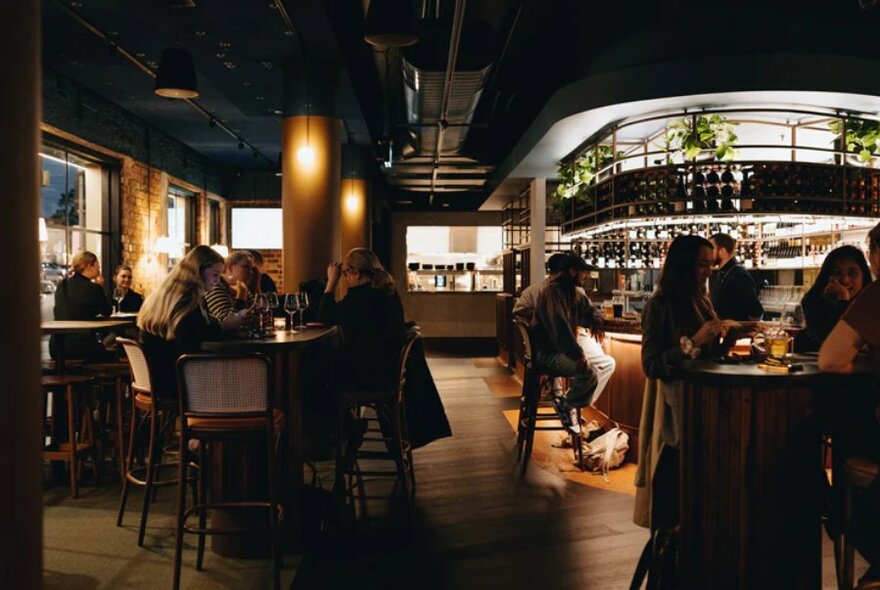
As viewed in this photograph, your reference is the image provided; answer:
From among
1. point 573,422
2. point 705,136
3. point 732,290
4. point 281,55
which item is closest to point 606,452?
point 573,422

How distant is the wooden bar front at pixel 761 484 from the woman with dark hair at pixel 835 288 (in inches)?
70.8

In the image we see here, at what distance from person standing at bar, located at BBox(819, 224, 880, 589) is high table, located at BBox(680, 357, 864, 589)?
5.9 inches

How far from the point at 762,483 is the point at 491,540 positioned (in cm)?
166

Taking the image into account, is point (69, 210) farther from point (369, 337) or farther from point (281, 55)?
point (369, 337)

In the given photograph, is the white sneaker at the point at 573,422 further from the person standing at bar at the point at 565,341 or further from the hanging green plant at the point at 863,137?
the hanging green plant at the point at 863,137

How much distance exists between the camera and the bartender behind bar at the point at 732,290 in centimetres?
552

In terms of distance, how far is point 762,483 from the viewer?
8.93ft

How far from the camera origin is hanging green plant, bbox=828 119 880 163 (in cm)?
590

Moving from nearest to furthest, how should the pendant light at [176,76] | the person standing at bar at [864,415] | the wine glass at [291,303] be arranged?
the person standing at bar at [864,415] < the wine glass at [291,303] < the pendant light at [176,76]

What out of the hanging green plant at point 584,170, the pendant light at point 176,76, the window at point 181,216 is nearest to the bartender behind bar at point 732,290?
the hanging green plant at point 584,170

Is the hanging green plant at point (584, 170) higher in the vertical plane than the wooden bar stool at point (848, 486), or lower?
higher

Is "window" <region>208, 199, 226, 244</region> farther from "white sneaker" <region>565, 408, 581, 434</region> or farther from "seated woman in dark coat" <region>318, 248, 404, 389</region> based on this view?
"seated woman in dark coat" <region>318, 248, 404, 389</region>

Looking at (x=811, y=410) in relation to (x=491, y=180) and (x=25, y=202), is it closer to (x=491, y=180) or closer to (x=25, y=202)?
(x=25, y=202)

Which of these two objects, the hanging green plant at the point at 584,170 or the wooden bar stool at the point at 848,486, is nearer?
the wooden bar stool at the point at 848,486
